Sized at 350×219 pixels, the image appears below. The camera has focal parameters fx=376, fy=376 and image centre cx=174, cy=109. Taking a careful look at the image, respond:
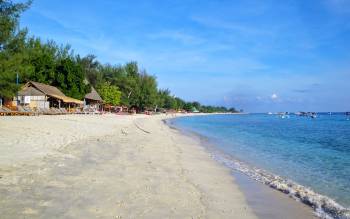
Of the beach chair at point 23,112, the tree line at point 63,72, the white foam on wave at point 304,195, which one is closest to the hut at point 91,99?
the tree line at point 63,72

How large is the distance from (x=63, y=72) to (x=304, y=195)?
179ft

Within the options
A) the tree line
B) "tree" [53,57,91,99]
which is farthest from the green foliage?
"tree" [53,57,91,99]

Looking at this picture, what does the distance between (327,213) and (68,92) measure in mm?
55002

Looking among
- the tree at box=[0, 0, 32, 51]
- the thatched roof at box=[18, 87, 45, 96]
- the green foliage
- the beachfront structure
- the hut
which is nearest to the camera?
the tree at box=[0, 0, 32, 51]

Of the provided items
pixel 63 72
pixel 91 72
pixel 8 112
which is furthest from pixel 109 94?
pixel 8 112

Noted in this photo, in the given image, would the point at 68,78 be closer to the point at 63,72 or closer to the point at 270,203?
the point at 63,72

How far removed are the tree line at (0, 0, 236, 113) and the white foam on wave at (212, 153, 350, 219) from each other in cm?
1297

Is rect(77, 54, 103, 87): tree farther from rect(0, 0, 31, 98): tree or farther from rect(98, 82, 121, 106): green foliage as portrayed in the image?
rect(0, 0, 31, 98): tree

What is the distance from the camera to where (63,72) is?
194 feet

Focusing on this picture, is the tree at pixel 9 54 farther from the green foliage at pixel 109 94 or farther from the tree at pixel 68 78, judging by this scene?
the green foliage at pixel 109 94

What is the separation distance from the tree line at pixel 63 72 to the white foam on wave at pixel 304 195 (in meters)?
13.0

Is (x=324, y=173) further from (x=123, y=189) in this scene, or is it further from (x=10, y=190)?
(x=10, y=190)

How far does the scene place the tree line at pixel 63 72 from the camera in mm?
26141

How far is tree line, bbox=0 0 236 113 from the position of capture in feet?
85.8
